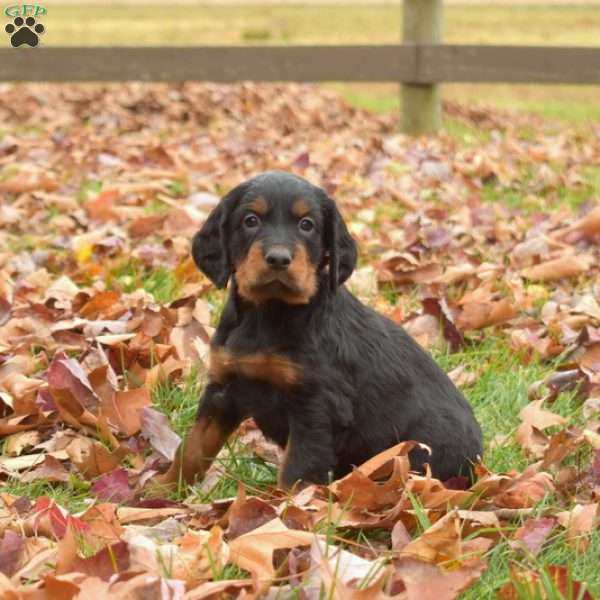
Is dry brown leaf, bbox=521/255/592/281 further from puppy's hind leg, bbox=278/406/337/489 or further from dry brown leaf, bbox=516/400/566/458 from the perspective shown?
puppy's hind leg, bbox=278/406/337/489

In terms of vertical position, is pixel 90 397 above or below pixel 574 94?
above

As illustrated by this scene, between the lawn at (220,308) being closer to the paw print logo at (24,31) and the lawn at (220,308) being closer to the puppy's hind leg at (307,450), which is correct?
the puppy's hind leg at (307,450)

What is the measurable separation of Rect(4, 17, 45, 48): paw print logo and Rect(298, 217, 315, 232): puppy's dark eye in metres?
4.44

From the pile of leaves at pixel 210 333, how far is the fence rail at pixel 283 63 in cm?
88

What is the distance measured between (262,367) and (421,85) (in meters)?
7.13

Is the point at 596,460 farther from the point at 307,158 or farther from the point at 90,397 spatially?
the point at 307,158

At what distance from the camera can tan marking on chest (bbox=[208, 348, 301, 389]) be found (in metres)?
3.03

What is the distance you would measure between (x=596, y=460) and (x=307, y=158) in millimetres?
4362

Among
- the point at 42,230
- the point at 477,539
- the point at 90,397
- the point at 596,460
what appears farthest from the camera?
the point at 42,230

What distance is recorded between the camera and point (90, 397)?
140 inches

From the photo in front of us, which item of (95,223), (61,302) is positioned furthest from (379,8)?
(61,302)

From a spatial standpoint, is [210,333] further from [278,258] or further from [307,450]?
[278,258]

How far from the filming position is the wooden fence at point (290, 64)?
9.52 meters

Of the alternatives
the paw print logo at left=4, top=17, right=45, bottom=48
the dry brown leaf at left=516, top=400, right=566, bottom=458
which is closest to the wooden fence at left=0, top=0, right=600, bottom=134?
the paw print logo at left=4, top=17, right=45, bottom=48
